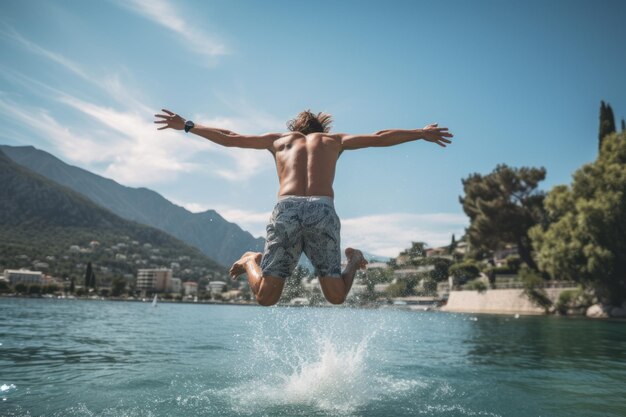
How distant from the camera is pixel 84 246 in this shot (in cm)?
19900

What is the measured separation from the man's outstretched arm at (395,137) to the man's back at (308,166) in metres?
0.24

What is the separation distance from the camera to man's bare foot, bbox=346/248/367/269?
532 centimetres

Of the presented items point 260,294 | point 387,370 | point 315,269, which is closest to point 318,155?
point 315,269

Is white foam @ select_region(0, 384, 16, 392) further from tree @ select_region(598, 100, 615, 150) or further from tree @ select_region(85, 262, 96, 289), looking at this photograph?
tree @ select_region(85, 262, 96, 289)

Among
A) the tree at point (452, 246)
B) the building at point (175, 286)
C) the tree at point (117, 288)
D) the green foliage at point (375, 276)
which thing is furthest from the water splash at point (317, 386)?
the building at point (175, 286)

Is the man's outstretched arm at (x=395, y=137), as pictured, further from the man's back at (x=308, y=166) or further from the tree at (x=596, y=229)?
the tree at (x=596, y=229)

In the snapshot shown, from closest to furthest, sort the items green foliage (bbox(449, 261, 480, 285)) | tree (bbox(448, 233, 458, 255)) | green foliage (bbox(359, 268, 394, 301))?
green foliage (bbox(359, 268, 394, 301)), green foliage (bbox(449, 261, 480, 285)), tree (bbox(448, 233, 458, 255))

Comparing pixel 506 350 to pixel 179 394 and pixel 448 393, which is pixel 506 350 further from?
pixel 179 394

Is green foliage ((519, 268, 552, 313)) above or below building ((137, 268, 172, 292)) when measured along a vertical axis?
above

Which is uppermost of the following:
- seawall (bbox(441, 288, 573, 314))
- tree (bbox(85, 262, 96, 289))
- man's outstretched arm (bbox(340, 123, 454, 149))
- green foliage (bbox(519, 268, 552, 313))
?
man's outstretched arm (bbox(340, 123, 454, 149))

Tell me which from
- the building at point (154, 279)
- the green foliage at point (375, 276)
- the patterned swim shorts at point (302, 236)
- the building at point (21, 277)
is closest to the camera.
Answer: the patterned swim shorts at point (302, 236)

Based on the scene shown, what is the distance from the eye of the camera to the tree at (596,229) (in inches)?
1432

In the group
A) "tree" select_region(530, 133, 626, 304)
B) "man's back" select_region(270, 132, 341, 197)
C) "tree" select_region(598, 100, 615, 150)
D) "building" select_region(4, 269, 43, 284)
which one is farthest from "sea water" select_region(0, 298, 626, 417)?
"building" select_region(4, 269, 43, 284)

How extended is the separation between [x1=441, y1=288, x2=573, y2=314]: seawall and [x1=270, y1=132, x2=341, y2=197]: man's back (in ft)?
165
